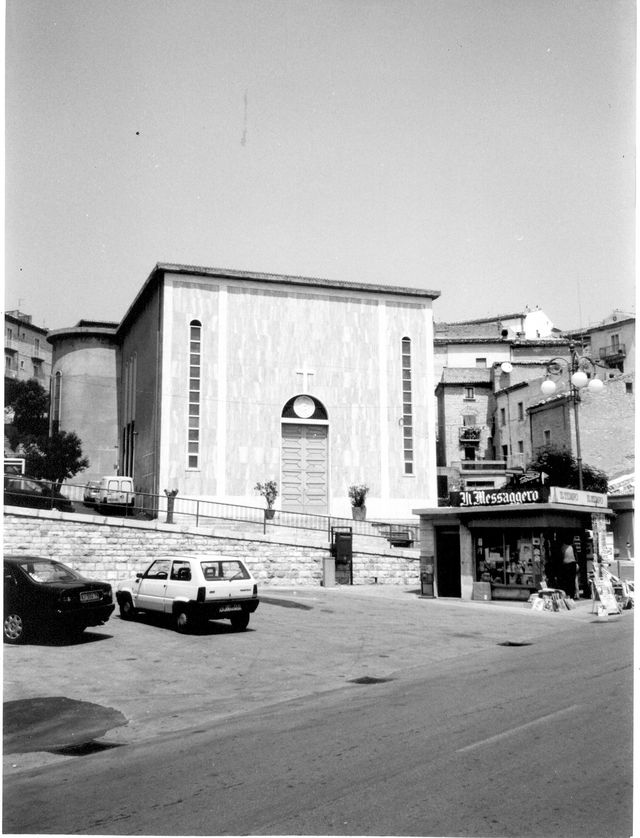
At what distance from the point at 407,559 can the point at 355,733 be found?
77.6ft

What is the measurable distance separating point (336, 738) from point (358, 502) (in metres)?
29.9

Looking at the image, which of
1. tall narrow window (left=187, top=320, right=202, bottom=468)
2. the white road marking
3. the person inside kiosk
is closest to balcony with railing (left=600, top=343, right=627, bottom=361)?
tall narrow window (left=187, top=320, right=202, bottom=468)

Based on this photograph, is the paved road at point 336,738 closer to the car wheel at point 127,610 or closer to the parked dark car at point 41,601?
the parked dark car at point 41,601

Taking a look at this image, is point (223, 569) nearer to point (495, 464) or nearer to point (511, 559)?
point (511, 559)

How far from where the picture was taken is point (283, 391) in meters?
39.6

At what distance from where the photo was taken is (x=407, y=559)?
31.5m

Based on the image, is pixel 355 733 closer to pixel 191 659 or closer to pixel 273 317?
pixel 191 659

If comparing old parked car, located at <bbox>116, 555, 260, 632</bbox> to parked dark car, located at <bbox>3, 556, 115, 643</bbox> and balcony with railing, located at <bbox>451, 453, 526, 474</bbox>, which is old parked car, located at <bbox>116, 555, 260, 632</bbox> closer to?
parked dark car, located at <bbox>3, 556, 115, 643</bbox>

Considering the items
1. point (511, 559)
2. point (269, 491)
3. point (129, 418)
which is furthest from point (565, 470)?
point (129, 418)

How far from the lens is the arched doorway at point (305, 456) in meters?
39.5

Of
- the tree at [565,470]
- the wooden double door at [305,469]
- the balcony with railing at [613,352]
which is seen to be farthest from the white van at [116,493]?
the balcony with railing at [613,352]

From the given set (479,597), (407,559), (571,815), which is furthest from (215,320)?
(571,815)

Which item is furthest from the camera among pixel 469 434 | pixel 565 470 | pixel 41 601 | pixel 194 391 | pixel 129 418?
pixel 469 434

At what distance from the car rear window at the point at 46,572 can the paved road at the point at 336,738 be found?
1241 millimetres
